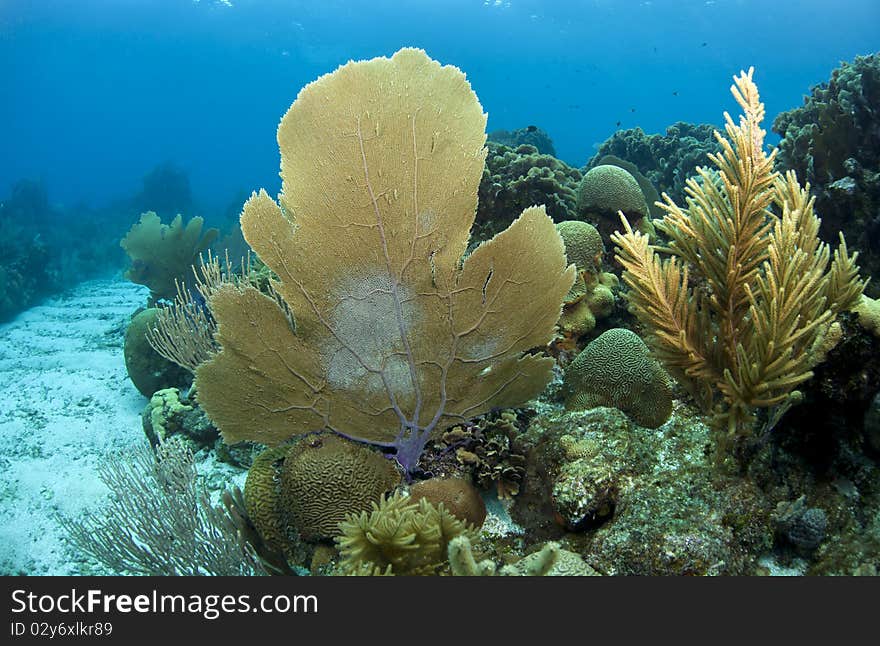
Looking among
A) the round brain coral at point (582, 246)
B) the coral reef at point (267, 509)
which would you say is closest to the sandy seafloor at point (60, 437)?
the coral reef at point (267, 509)

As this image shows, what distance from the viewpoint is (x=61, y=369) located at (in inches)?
303

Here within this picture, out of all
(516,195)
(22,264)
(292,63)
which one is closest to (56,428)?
(516,195)

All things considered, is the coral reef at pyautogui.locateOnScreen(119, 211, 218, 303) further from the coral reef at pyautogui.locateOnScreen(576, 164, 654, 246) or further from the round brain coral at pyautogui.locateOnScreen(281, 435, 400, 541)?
the round brain coral at pyautogui.locateOnScreen(281, 435, 400, 541)

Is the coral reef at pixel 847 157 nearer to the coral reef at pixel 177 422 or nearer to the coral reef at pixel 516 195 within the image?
the coral reef at pixel 516 195

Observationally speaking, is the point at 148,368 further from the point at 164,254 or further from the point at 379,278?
the point at 379,278

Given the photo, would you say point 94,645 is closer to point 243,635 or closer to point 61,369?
point 243,635

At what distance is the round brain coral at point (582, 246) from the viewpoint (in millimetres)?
4398

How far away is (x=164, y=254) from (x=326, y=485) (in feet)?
24.9

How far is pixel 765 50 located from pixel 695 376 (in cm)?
8006

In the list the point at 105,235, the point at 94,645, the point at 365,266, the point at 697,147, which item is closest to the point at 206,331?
the point at 365,266

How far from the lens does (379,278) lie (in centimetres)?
267

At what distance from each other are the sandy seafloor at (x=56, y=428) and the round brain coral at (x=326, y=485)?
1946mm

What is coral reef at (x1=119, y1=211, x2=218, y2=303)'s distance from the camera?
8.55 m

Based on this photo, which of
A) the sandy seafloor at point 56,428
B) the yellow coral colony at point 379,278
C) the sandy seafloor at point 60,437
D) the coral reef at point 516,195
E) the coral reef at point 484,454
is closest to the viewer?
the yellow coral colony at point 379,278
